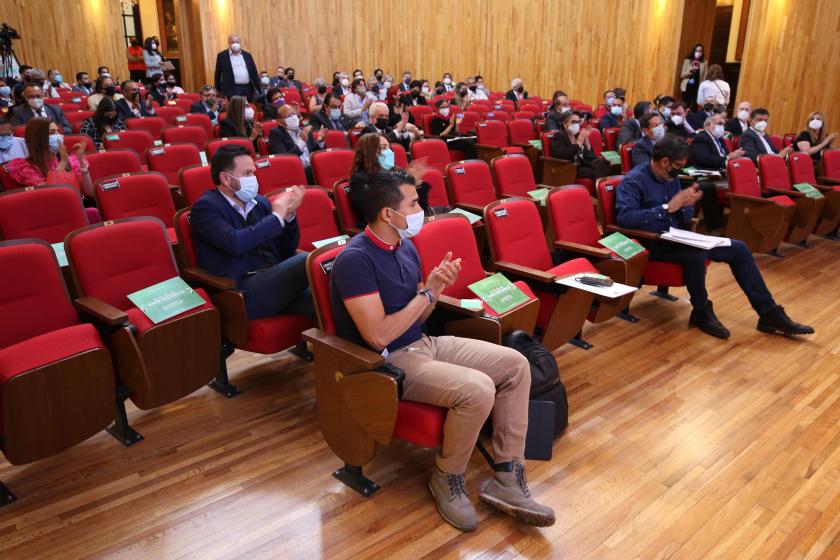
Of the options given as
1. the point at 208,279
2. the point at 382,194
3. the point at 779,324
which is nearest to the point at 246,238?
the point at 208,279

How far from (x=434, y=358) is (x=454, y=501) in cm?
50

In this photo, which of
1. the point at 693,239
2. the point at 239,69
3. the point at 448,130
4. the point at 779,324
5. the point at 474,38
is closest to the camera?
the point at 693,239

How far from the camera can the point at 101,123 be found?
5.57 meters

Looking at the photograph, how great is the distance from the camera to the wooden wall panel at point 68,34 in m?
12.1

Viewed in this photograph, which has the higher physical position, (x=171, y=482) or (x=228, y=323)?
(x=228, y=323)

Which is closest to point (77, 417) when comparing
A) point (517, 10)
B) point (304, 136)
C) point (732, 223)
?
point (304, 136)

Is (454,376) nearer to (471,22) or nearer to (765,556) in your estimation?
(765,556)

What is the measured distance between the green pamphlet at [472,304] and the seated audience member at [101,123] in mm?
4260

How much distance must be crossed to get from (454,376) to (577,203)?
1897 millimetres

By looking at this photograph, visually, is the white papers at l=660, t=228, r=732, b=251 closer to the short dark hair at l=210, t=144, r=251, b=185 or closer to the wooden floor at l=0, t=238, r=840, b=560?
the wooden floor at l=0, t=238, r=840, b=560

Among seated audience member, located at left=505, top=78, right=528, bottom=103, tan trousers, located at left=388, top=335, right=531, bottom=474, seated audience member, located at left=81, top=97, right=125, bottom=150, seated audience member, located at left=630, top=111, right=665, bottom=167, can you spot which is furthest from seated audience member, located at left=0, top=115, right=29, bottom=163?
seated audience member, located at left=505, top=78, right=528, bottom=103

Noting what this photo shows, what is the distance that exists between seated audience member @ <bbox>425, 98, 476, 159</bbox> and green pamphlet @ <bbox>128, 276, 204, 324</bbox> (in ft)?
15.1

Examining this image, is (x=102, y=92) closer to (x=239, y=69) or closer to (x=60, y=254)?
(x=239, y=69)

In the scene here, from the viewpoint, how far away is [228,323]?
9.14ft
